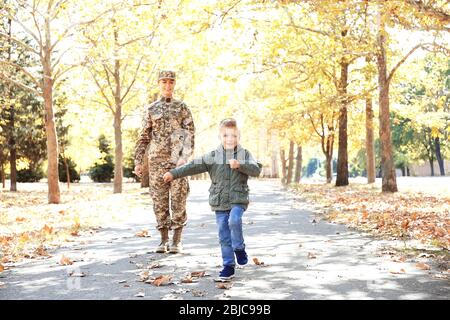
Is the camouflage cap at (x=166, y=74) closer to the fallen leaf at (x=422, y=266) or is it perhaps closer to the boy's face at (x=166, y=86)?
the boy's face at (x=166, y=86)

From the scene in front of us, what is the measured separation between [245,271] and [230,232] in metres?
0.57

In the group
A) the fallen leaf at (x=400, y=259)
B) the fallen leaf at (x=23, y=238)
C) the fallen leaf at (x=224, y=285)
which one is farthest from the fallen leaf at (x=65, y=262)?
the fallen leaf at (x=400, y=259)

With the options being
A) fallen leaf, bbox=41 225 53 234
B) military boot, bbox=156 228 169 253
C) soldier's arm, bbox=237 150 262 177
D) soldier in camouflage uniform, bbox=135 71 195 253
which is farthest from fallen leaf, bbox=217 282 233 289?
fallen leaf, bbox=41 225 53 234

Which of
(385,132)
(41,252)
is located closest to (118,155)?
(385,132)

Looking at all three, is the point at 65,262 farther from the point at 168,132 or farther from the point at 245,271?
the point at 245,271

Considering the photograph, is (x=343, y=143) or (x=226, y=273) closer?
(x=226, y=273)

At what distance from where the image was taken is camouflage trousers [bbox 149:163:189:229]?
763 cm

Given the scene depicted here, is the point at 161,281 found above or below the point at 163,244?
below

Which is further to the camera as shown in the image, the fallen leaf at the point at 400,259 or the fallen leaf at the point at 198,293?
the fallen leaf at the point at 400,259

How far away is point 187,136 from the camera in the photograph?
768 centimetres

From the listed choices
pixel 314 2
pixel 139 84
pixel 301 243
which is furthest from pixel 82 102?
pixel 301 243

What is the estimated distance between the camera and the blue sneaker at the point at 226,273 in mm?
5760
